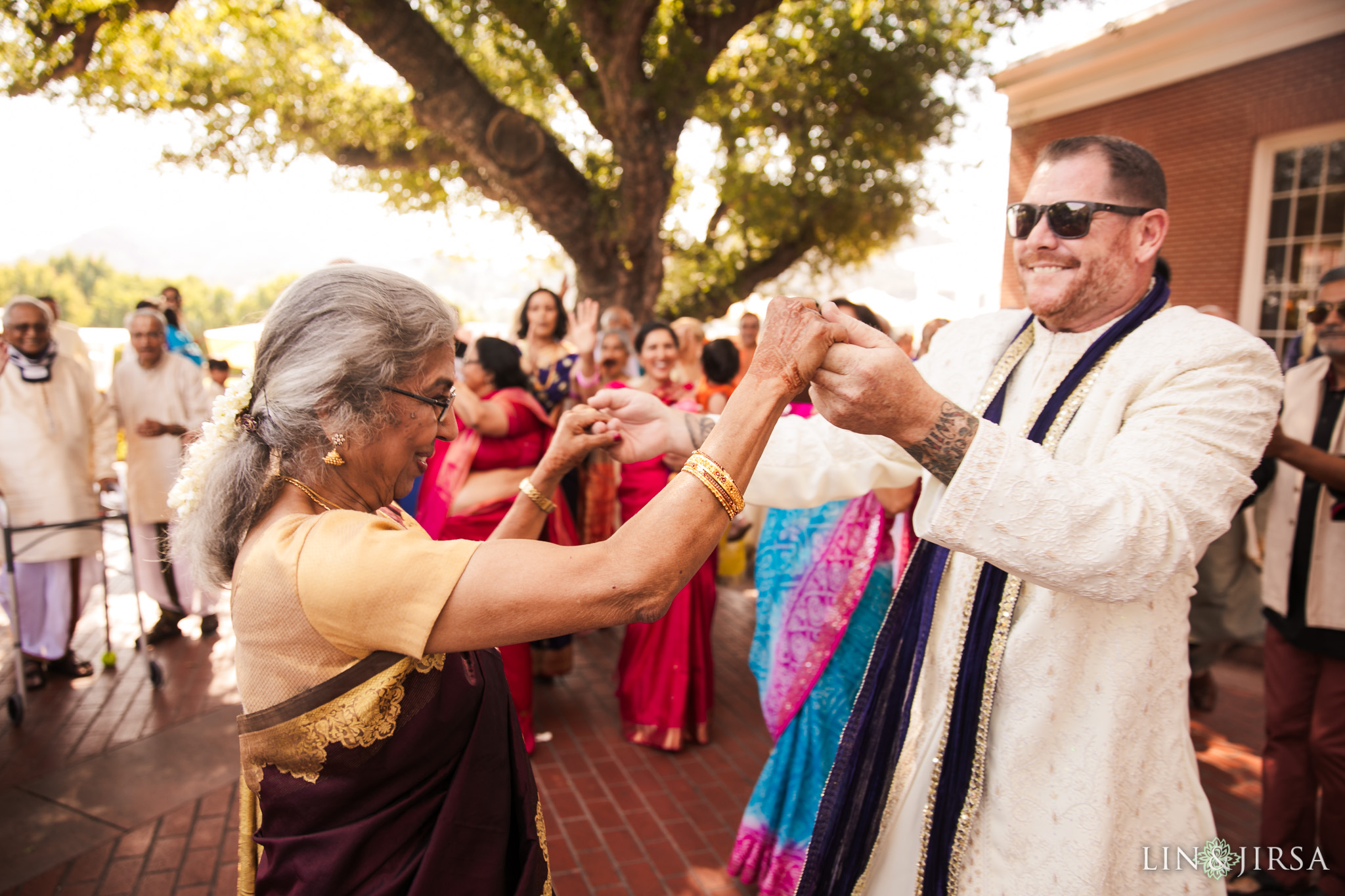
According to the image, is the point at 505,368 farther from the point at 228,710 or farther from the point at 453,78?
the point at 453,78

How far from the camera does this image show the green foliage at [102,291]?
3134 cm

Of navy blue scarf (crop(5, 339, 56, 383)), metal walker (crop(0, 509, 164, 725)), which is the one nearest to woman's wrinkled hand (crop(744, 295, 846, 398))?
metal walker (crop(0, 509, 164, 725))

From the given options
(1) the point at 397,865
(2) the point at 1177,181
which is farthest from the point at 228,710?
(2) the point at 1177,181

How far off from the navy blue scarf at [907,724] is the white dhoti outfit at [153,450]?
569 centimetres

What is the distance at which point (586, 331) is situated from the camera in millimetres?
6398

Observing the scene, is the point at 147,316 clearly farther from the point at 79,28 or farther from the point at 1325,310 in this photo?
the point at 1325,310

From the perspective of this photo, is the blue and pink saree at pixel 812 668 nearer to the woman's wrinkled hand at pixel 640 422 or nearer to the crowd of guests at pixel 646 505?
the crowd of guests at pixel 646 505

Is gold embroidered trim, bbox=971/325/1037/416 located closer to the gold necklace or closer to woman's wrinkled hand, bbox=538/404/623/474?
woman's wrinkled hand, bbox=538/404/623/474

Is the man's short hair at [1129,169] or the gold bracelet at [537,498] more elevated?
the man's short hair at [1129,169]

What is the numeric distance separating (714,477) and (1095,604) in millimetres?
926

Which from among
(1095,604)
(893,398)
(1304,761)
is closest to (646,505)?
(893,398)

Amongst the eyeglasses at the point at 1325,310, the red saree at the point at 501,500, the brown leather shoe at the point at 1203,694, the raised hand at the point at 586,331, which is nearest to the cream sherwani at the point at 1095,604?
the eyeglasses at the point at 1325,310

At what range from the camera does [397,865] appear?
4.57 ft

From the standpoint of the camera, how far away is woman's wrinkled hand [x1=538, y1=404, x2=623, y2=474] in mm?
1969
